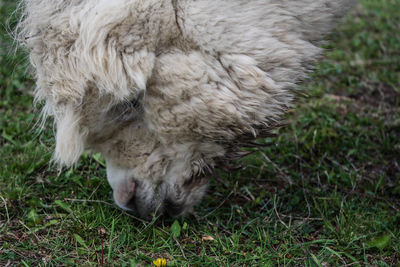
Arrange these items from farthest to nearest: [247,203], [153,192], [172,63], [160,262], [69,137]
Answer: [247,203] → [153,192] → [160,262] → [69,137] → [172,63]

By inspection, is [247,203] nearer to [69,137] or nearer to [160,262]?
[160,262]

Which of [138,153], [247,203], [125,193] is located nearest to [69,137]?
[138,153]

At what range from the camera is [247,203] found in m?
3.08

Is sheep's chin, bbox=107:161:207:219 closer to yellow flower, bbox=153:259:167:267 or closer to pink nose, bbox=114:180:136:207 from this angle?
pink nose, bbox=114:180:136:207

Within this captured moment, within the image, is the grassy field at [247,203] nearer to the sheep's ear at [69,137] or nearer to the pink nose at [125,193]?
the pink nose at [125,193]

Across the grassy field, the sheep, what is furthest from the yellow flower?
the sheep

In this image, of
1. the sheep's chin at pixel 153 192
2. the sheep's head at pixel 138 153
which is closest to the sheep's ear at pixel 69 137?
the sheep's head at pixel 138 153

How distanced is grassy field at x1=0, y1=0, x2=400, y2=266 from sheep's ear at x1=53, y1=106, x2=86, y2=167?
371 millimetres

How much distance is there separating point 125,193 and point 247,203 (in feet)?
2.83

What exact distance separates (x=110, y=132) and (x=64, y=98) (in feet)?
1.11

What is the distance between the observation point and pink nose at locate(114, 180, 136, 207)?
2533 millimetres

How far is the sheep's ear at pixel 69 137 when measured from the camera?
2168mm

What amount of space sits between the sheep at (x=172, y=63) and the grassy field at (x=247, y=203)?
0.37 metres

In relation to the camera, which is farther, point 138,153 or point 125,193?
point 125,193
